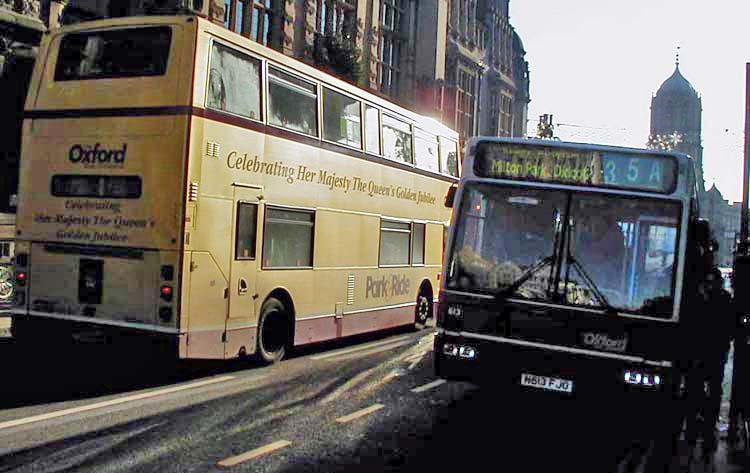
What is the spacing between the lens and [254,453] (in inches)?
265

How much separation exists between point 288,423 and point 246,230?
330 cm

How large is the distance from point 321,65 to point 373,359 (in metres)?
17.1

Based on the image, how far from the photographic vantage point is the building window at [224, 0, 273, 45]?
25.3 metres

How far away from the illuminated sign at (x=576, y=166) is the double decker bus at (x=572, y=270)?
12 mm

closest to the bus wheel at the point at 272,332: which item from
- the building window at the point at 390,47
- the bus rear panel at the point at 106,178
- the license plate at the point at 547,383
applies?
the bus rear panel at the point at 106,178

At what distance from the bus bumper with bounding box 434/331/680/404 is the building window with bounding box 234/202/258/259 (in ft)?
10.5

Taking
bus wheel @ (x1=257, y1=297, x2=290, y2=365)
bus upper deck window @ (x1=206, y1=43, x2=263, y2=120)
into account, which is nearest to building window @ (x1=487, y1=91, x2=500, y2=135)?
bus wheel @ (x1=257, y1=297, x2=290, y2=365)

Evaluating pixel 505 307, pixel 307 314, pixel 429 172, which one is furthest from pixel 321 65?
pixel 505 307

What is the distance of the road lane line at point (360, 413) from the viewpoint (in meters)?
8.22

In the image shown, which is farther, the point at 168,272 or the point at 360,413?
the point at 168,272

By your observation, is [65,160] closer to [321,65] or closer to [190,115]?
[190,115]

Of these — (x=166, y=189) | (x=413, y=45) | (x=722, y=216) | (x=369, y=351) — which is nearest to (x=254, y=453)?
(x=166, y=189)

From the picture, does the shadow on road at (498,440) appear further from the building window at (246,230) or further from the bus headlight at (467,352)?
the building window at (246,230)

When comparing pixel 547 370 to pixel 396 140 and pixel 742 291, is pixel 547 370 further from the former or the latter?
pixel 396 140
